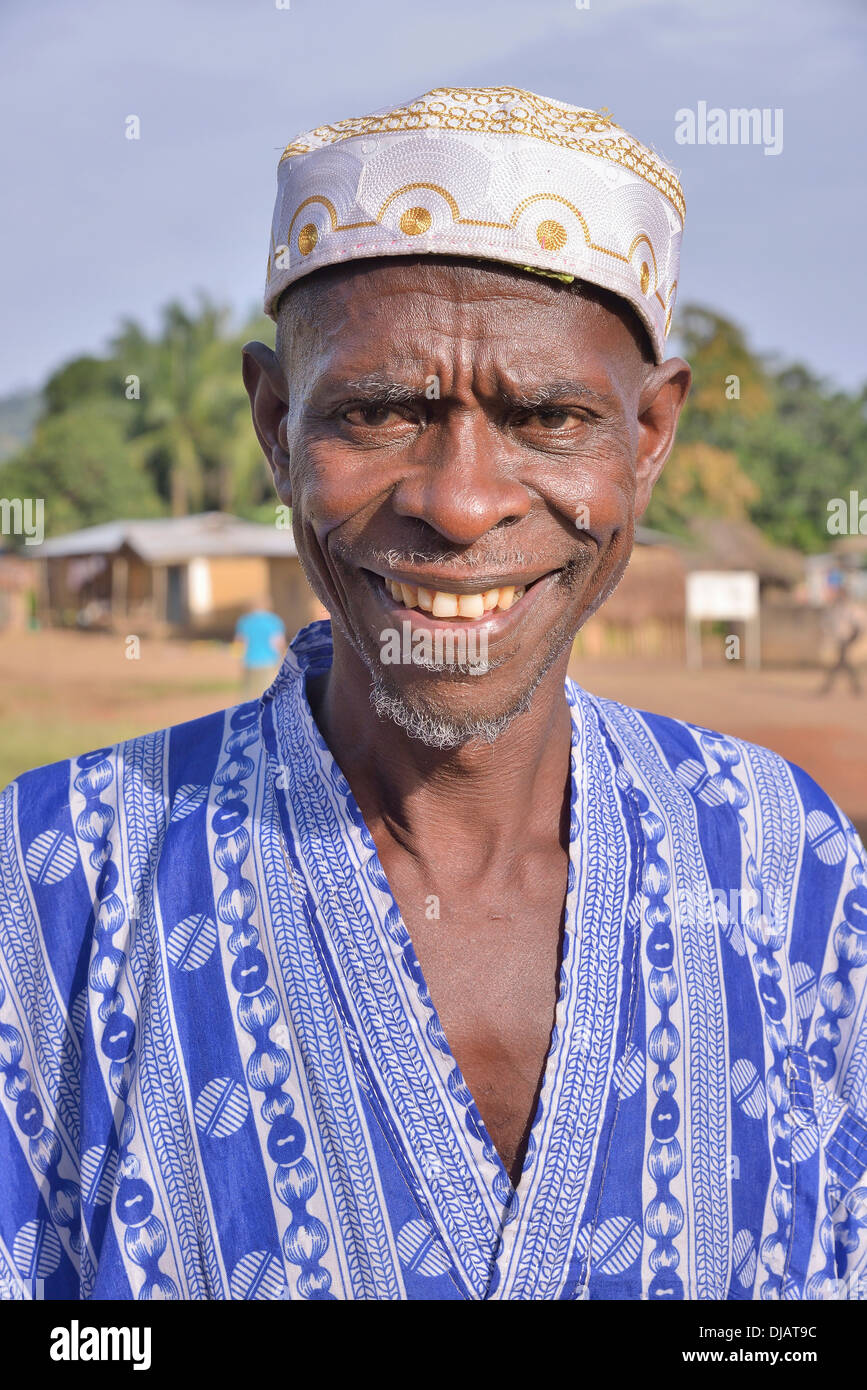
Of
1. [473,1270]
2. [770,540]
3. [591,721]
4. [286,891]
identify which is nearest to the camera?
[473,1270]

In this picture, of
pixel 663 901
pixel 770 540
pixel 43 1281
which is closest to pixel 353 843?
pixel 663 901

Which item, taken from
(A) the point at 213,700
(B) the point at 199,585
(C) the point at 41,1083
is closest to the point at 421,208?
(C) the point at 41,1083

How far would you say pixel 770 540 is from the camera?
1230 inches

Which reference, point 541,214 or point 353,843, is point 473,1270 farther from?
point 541,214

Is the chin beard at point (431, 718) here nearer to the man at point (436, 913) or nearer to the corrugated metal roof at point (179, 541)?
the man at point (436, 913)

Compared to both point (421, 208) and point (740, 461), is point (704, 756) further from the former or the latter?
point (740, 461)

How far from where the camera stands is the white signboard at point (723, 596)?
24.0 metres

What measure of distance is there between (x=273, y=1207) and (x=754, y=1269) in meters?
0.75

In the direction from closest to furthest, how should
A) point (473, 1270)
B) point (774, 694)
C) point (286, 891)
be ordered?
point (473, 1270)
point (286, 891)
point (774, 694)

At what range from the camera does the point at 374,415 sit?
70.3 inches

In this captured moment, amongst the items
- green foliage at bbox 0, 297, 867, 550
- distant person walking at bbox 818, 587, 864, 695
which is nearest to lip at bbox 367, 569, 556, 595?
distant person walking at bbox 818, 587, 864, 695

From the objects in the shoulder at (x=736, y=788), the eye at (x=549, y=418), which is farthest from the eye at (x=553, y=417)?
the shoulder at (x=736, y=788)

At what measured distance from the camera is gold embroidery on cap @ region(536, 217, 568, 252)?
5.81 feet

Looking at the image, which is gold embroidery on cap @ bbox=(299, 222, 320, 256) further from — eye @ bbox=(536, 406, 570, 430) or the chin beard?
the chin beard
